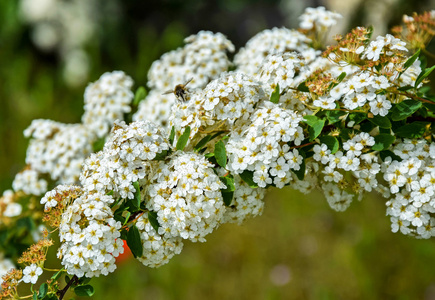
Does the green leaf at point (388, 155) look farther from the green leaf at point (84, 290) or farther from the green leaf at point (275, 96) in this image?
the green leaf at point (84, 290)

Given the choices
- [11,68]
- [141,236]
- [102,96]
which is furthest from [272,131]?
[11,68]

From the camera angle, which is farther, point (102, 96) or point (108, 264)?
point (102, 96)

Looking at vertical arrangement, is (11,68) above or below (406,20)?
below

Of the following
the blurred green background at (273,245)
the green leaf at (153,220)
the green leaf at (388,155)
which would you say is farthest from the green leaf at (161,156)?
the blurred green background at (273,245)

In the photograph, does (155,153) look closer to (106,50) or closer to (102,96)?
(102,96)

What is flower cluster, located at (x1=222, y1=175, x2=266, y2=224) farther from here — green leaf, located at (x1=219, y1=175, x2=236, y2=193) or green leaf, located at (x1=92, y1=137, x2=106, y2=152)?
green leaf, located at (x1=92, y1=137, x2=106, y2=152)

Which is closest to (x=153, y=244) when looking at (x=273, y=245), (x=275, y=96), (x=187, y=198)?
(x=187, y=198)

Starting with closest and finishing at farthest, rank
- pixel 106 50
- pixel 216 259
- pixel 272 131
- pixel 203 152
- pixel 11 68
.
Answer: pixel 272 131 → pixel 203 152 → pixel 216 259 → pixel 11 68 → pixel 106 50

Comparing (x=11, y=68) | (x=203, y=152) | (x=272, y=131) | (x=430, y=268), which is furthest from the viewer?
(x=11, y=68)
